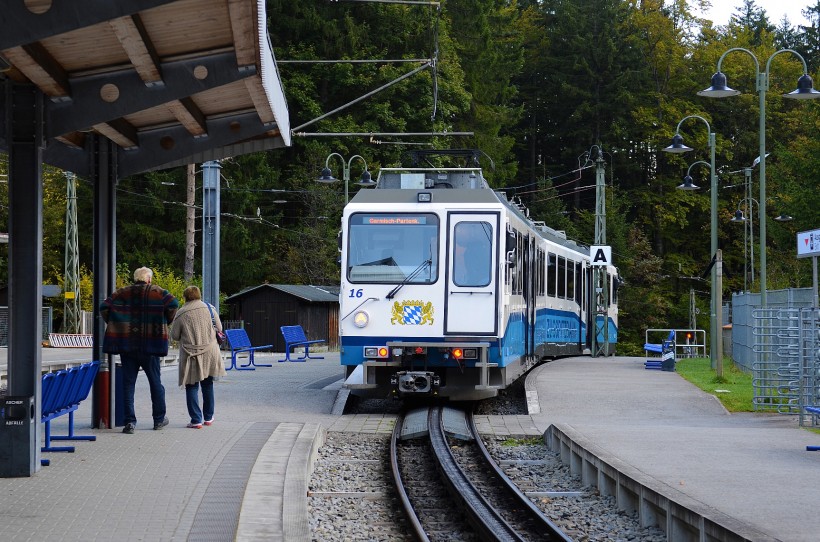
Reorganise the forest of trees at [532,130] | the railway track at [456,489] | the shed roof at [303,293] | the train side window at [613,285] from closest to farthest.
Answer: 1. the railway track at [456,489]
2. the train side window at [613,285]
3. the shed roof at [303,293]
4. the forest of trees at [532,130]

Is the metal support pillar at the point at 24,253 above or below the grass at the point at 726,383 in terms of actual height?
above

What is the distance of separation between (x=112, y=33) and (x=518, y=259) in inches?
453

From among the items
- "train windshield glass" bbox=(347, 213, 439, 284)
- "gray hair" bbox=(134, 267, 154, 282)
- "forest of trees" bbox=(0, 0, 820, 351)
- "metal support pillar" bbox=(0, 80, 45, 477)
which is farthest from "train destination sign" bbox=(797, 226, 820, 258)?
"forest of trees" bbox=(0, 0, 820, 351)

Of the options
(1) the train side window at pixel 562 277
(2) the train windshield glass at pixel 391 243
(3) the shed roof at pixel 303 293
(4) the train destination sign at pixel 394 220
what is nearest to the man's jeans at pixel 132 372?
(2) the train windshield glass at pixel 391 243

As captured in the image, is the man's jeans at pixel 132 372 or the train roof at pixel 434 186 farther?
the train roof at pixel 434 186

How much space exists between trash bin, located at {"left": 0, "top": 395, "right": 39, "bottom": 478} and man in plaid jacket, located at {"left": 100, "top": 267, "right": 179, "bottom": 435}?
2948 mm

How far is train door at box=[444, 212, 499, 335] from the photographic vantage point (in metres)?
18.2

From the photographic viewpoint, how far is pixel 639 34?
2911 inches

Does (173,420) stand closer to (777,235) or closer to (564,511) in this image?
(564,511)

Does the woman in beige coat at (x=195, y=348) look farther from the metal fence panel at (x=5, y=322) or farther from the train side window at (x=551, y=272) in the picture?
the metal fence panel at (x=5, y=322)

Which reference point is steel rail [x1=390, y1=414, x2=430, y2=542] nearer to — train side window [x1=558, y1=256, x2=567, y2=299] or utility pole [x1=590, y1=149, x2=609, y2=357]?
train side window [x1=558, y1=256, x2=567, y2=299]

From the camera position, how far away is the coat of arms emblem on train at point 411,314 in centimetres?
1819

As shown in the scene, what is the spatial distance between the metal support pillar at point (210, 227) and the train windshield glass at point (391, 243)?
5204 millimetres

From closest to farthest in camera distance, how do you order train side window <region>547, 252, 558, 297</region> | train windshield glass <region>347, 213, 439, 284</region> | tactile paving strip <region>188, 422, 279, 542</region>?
1. tactile paving strip <region>188, 422, 279, 542</region>
2. train windshield glass <region>347, 213, 439, 284</region>
3. train side window <region>547, 252, 558, 297</region>
